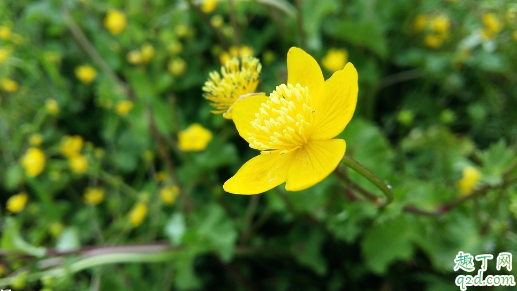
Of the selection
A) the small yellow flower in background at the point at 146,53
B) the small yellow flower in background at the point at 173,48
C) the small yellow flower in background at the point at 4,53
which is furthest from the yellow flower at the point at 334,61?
the small yellow flower in background at the point at 4,53

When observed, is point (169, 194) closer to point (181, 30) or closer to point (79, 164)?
point (79, 164)

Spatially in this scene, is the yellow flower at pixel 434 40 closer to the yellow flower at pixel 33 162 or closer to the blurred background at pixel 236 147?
the blurred background at pixel 236 147

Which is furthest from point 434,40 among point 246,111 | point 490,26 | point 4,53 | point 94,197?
point 4,53

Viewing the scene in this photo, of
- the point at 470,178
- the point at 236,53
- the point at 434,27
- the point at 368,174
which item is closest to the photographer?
the point at 368,174

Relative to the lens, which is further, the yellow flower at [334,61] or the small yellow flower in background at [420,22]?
the small yellow flower in background at [420,22]

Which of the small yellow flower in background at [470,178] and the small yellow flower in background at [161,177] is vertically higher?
the small yellow flower in background at [161,177]
